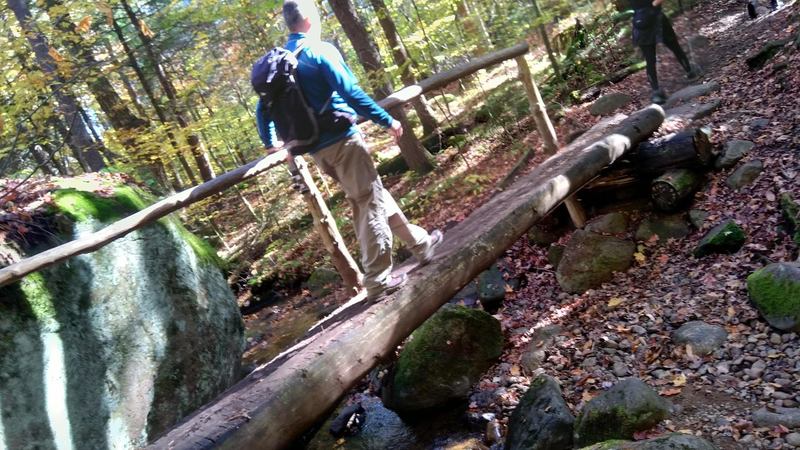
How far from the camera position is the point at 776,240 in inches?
187

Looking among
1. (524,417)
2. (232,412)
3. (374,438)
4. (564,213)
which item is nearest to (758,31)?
(564,213)

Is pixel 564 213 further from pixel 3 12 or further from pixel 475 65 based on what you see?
pixel 3 12

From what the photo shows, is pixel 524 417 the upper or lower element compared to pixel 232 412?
lower

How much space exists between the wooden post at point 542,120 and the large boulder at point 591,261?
0.51m

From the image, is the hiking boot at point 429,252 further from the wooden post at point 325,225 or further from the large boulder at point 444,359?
the large boulder at point 444,359

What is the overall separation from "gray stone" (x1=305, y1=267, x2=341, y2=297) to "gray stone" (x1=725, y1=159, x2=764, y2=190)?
7.05 meters

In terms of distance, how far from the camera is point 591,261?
6180 mm

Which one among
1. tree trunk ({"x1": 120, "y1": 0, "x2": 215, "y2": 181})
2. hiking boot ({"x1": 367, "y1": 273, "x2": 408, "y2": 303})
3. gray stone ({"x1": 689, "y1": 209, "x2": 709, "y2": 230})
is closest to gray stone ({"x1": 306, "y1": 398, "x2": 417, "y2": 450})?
hiking boot ({"x1": 367, "y1": 273, "x2": 408, "y2": 303})

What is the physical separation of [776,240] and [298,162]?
4525mm

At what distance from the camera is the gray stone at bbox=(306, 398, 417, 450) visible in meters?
5.32

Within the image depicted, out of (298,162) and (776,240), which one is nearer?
(776,240)

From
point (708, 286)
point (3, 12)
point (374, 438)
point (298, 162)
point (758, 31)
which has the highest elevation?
point (3, 12)

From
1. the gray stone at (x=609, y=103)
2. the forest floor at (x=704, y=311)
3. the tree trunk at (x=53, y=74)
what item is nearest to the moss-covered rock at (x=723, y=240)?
the forest floor at (x=704, y=311)

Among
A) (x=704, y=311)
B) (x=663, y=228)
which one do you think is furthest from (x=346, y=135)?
(x=663, y=228)
